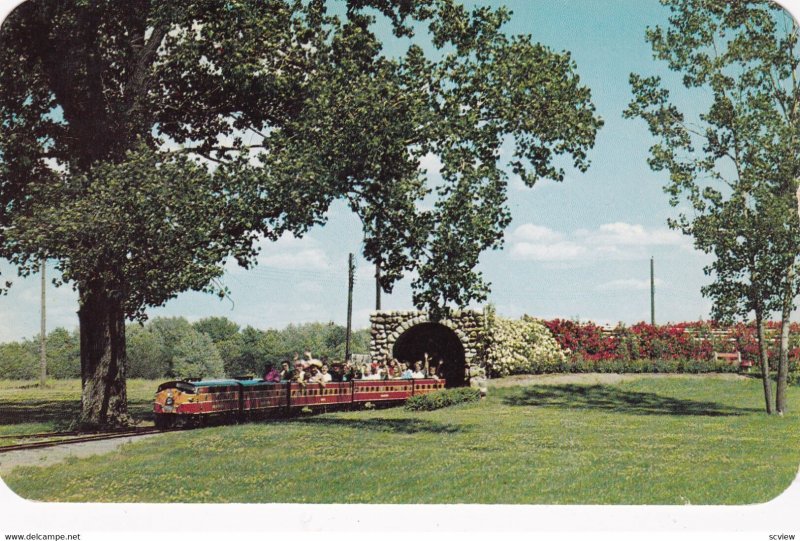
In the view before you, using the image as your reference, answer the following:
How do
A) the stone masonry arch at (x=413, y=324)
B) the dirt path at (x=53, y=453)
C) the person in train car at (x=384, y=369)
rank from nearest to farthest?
1. the dirt path at (x=53, y=453)
2. the person in train car at (x=384, y=369)
3. the stone masonry arch at (x=413, y=324)

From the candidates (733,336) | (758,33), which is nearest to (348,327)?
(758,33)

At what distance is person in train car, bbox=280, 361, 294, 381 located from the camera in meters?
16.3

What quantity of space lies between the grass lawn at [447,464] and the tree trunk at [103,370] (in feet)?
4.68

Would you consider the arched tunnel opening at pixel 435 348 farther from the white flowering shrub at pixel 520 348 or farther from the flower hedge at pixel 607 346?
the flower hedge at pixel 607 346

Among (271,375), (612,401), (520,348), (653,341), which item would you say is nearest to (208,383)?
(271,375)

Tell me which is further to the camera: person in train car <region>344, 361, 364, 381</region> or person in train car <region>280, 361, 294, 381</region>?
person in train car <region>344, 361, 364, 381</region>

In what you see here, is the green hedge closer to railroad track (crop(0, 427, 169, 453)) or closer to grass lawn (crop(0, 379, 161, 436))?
grass lawn (crop(0, 379, 161, 436))

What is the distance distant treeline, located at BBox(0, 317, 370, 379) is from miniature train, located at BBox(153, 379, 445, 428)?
69cm

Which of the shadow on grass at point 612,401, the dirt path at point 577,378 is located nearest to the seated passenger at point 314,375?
the shadow on grass at point 612,401

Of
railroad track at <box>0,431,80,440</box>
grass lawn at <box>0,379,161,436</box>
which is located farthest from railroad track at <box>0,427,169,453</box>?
grass lawn at <box>0,379,161,436</box>

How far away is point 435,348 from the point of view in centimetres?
3130

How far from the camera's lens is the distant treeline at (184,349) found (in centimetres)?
1257

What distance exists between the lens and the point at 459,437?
1455cm

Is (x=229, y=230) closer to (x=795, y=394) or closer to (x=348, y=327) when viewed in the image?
(x=348, y=327)
